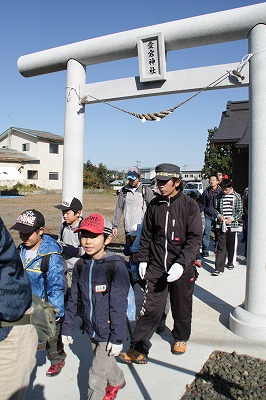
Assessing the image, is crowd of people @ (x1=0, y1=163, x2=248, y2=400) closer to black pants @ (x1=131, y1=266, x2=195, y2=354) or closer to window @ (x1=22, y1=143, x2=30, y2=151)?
black pants @ (x1=131, y1=266, x2=195, y2=354)

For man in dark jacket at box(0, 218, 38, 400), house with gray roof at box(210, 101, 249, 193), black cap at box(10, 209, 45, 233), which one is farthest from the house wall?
man in dark jacket at box(0, 218, 38, 400)

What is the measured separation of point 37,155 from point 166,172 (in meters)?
36.5

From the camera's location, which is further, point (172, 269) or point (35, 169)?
point (35, 169)

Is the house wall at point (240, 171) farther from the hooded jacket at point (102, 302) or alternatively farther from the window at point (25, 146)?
the window at point (25, 146)

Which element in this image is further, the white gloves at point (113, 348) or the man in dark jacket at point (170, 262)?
the man in dark jacket at point (170, 262)

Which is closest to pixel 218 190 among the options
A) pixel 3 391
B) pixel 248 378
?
pixel 248 378

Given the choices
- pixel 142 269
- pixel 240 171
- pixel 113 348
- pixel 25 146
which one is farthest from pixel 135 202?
pixel 25 146

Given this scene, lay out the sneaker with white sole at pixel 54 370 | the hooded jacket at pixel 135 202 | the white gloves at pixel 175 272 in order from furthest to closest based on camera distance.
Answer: the hooded jacket at pixel 135 202, the white gloves at pixel 175 272, the sneaker with white sole at pixel 54 370

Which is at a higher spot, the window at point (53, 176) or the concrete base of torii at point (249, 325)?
the window at point (53, 176)

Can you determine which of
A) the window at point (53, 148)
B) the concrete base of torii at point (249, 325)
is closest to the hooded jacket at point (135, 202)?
the concrete base of torii at point (249, 325)

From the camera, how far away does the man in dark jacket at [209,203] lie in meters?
7.30

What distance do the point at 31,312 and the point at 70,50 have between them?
4.16m

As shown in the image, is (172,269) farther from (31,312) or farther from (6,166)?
(6,166)

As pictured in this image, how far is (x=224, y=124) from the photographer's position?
15023 mm
